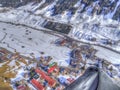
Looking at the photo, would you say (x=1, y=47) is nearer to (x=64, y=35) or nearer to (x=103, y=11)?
(x=64, y=35)

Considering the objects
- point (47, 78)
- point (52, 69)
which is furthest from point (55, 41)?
point (47, 78)

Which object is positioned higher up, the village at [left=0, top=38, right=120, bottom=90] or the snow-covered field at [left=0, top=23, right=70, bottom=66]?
the snow-covered field at [left=0, top=23, right=70, bottom=66]

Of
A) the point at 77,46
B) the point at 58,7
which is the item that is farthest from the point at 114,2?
the point at 77,46

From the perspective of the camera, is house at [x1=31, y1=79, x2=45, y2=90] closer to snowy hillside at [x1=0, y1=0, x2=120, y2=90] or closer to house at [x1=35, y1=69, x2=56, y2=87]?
snowy hillside at [x1=0, y1=0, x2=120, y2=90]

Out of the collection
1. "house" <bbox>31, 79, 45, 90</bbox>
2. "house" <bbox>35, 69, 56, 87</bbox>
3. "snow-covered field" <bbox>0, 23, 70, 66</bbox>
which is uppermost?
"snow-covered field" <bbox>0, 23, 70, 66</bbox>

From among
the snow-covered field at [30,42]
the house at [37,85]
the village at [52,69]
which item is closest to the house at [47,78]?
the village at [52,69]

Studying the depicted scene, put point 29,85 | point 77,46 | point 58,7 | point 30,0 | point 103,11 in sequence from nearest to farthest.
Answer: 1. point 29,85
2. point 77,46
3. point 103,11
4. point 58,7
5. point 30,0

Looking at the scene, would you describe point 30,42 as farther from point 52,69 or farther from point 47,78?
point 47,78

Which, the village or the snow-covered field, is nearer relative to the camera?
the village

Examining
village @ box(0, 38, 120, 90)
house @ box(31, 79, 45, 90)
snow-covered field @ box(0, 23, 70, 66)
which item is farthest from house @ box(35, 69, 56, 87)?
snow-covered field @ box(0, 23, 70, 66)
